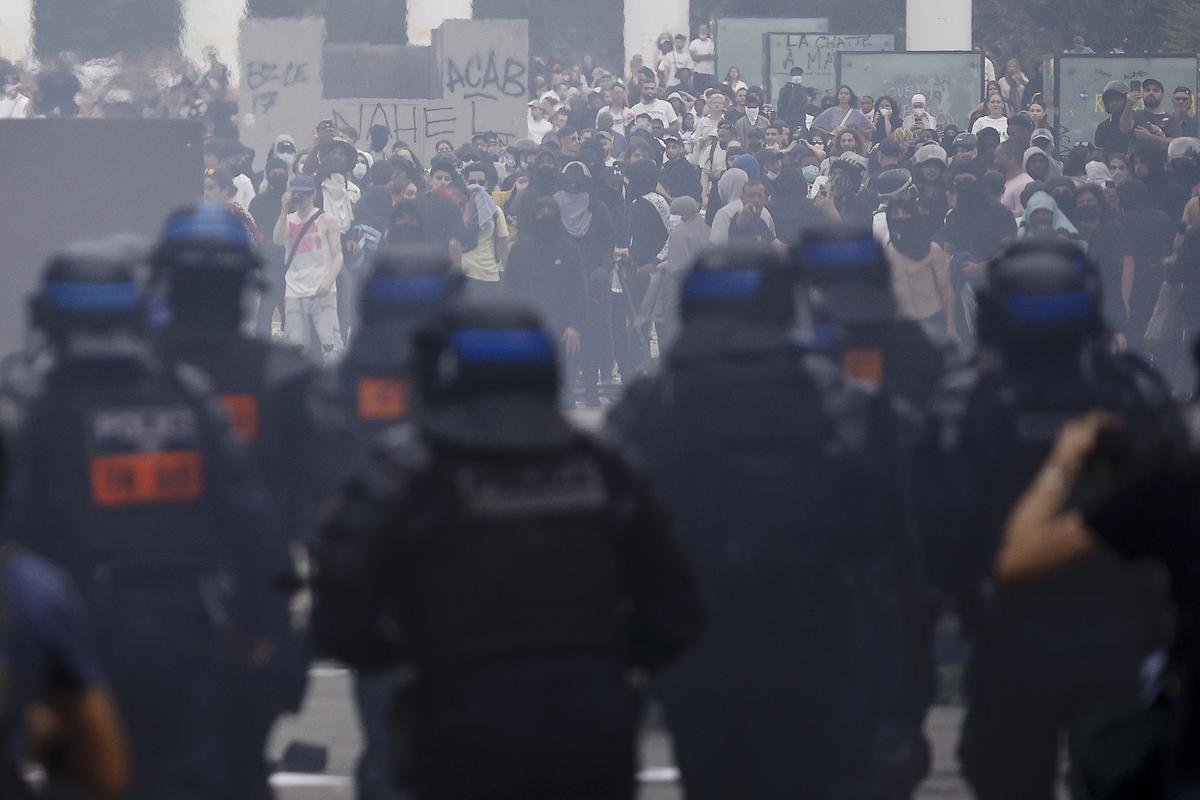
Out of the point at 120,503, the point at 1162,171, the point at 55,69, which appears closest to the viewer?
the point at 120,503

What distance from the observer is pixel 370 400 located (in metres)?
6.85

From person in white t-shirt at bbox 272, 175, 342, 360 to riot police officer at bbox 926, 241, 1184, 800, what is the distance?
12061 mm

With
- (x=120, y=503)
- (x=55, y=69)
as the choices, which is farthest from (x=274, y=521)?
(x=55, y=69)

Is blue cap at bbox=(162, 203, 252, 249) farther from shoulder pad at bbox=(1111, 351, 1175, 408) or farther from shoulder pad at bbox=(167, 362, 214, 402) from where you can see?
shoulder pad at bbox=(1111, 351, 1175, 408)

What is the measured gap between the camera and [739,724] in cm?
589

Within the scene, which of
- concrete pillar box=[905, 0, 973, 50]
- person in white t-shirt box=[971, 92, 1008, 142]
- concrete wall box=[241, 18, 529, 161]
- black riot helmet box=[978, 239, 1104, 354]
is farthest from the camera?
concrete pillar box=[905, 0, 973, 50]

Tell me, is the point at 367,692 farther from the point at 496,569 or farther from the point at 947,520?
the point at 496,569

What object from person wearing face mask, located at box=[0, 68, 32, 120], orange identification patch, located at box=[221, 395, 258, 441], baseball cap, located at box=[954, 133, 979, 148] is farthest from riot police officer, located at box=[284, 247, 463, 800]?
person wearing face mask, located at box=[0, 68, 32, 120]

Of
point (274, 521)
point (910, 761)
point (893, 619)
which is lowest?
point (910, 761)

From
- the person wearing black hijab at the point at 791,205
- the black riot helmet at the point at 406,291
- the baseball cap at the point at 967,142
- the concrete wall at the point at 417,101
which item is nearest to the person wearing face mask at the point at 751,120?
the concrete wall at the point at 417,101

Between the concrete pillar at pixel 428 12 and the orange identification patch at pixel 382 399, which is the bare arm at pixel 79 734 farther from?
the concrete pillar at pixel 428 12

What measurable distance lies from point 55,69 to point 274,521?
20.5m

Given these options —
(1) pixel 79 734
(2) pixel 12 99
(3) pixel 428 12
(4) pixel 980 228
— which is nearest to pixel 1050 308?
(1) pixel 79 734

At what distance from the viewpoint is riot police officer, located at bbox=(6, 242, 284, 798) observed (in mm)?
5574
